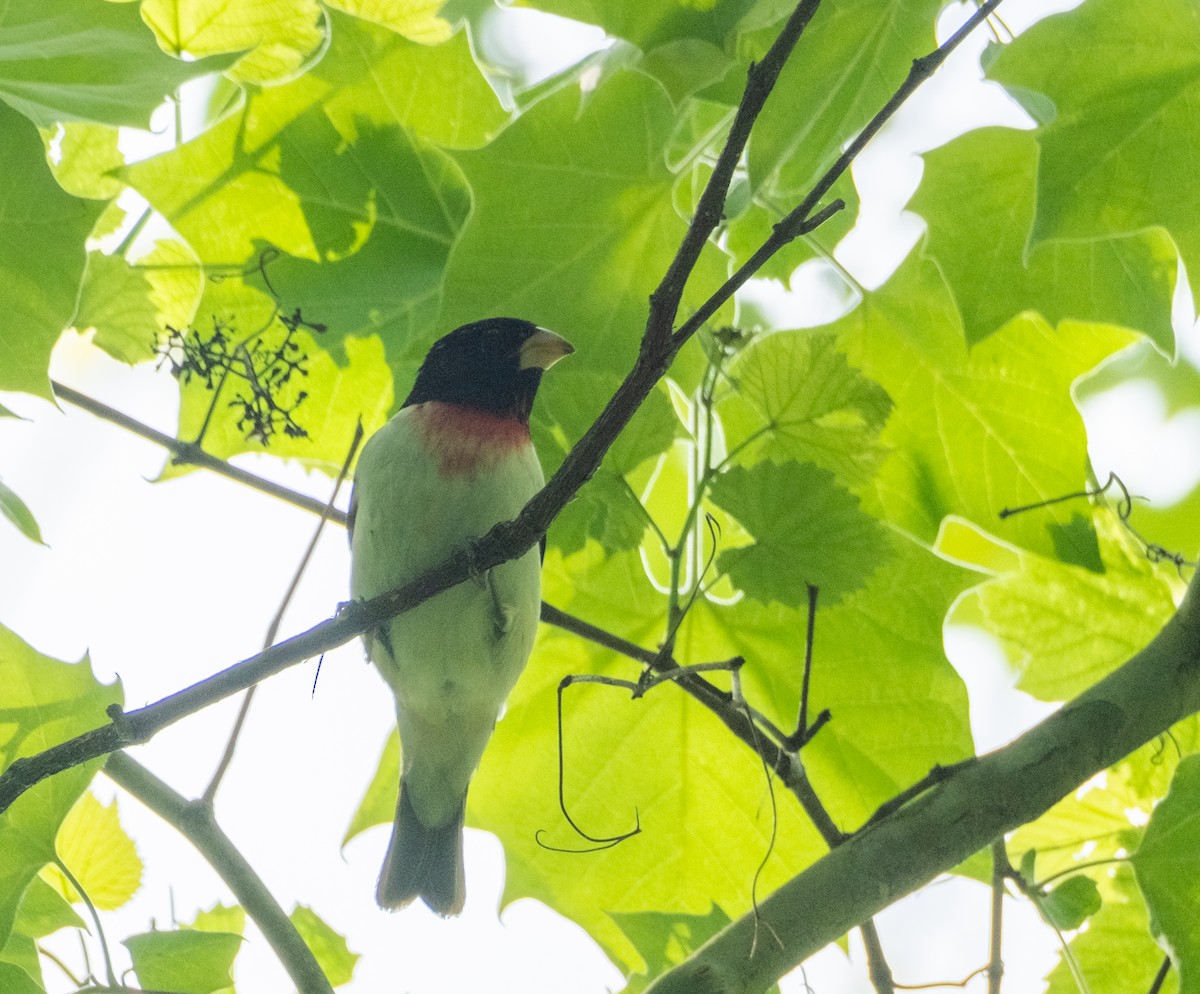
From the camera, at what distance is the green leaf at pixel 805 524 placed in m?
2.23

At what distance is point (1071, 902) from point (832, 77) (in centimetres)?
153

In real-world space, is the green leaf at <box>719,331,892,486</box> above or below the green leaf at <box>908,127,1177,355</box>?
below

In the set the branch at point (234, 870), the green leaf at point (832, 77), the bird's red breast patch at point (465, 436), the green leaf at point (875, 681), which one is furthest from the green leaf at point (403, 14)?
the branch at point (234, 870)

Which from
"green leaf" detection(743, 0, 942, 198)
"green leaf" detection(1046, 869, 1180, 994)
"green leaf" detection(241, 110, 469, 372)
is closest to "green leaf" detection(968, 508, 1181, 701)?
"green leaf" detection(1046, 869, 1180, 994)

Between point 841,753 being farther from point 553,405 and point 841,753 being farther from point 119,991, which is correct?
point 119,991

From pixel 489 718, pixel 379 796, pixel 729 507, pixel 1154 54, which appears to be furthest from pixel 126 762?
pixel 1154 54

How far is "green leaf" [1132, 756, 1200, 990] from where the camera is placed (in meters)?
2.19

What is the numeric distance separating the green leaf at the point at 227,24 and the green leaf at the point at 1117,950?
2.39 meters

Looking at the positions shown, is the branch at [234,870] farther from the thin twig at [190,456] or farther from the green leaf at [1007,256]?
the green leaf at [1007,256]

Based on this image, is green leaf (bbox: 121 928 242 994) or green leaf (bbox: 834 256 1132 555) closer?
green leaf (bbox: 121 928 242 994)

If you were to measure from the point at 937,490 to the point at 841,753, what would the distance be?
60 cm

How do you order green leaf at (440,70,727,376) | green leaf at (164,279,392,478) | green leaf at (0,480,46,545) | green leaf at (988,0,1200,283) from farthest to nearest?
green leaf at (164,279,392,478) → green leaf at (440,70,727,376) → green leaf at (0,480,46,545) → green leaf at (988,0,1200,283)

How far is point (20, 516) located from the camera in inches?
87.8

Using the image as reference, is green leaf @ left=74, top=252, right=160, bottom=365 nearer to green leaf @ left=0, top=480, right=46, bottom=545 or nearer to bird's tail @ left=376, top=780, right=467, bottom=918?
green leaf @ left=0, top=480, right=46, bottom=545
